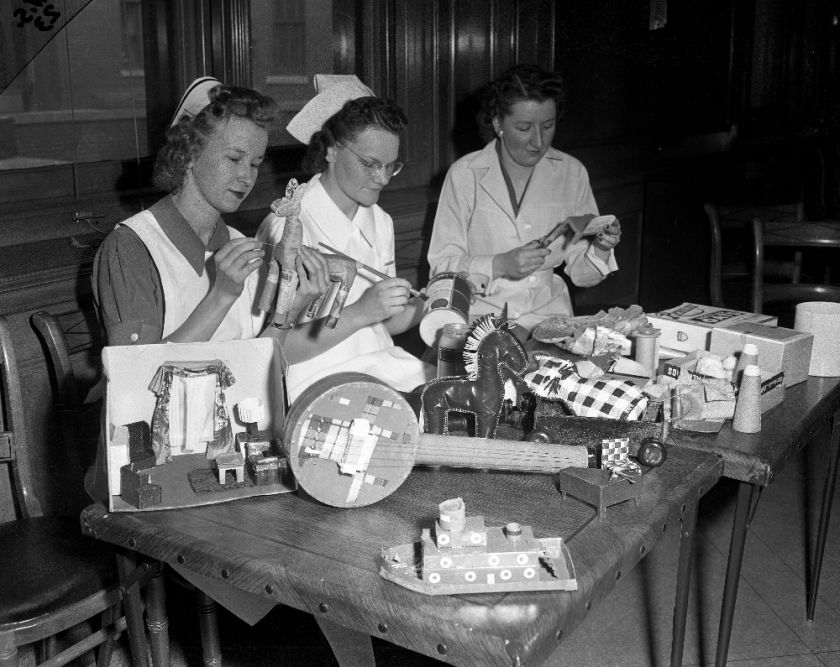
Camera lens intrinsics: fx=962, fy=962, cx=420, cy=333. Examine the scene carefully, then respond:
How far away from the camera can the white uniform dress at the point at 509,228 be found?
12.2 ft

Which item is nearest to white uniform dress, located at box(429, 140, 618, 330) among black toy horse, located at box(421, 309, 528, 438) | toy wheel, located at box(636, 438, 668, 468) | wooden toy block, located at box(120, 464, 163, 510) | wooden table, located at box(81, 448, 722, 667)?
black toy horse, located at box(421, 309, 528, 438)

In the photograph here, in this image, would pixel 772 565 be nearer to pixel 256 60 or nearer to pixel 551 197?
pixel 551 197

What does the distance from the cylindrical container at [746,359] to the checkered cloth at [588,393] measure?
32cm

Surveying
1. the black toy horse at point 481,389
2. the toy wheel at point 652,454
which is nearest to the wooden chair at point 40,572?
the black toy horse at point 481,389

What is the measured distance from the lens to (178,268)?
2.46m

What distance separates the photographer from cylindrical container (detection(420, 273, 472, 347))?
2500 mm

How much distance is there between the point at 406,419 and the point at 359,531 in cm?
24

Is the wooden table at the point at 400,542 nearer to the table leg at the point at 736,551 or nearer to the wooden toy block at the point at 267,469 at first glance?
the wooden toy block at the point at 267,469

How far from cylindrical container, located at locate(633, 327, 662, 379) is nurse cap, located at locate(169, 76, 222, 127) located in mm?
1326

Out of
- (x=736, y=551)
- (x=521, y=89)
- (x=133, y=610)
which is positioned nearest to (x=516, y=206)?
(x=521, y=89)

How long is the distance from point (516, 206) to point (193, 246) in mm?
1694

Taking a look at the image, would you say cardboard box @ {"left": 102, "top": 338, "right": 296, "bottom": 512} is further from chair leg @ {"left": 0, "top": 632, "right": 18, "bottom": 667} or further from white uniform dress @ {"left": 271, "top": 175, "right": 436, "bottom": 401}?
white uniform dress @ {"left": 271, "top": 175, "right": 436, "bottom": 401}

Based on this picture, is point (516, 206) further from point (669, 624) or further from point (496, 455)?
point (496, 455)

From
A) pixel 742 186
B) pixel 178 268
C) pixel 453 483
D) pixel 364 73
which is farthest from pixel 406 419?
pixel 742 186
